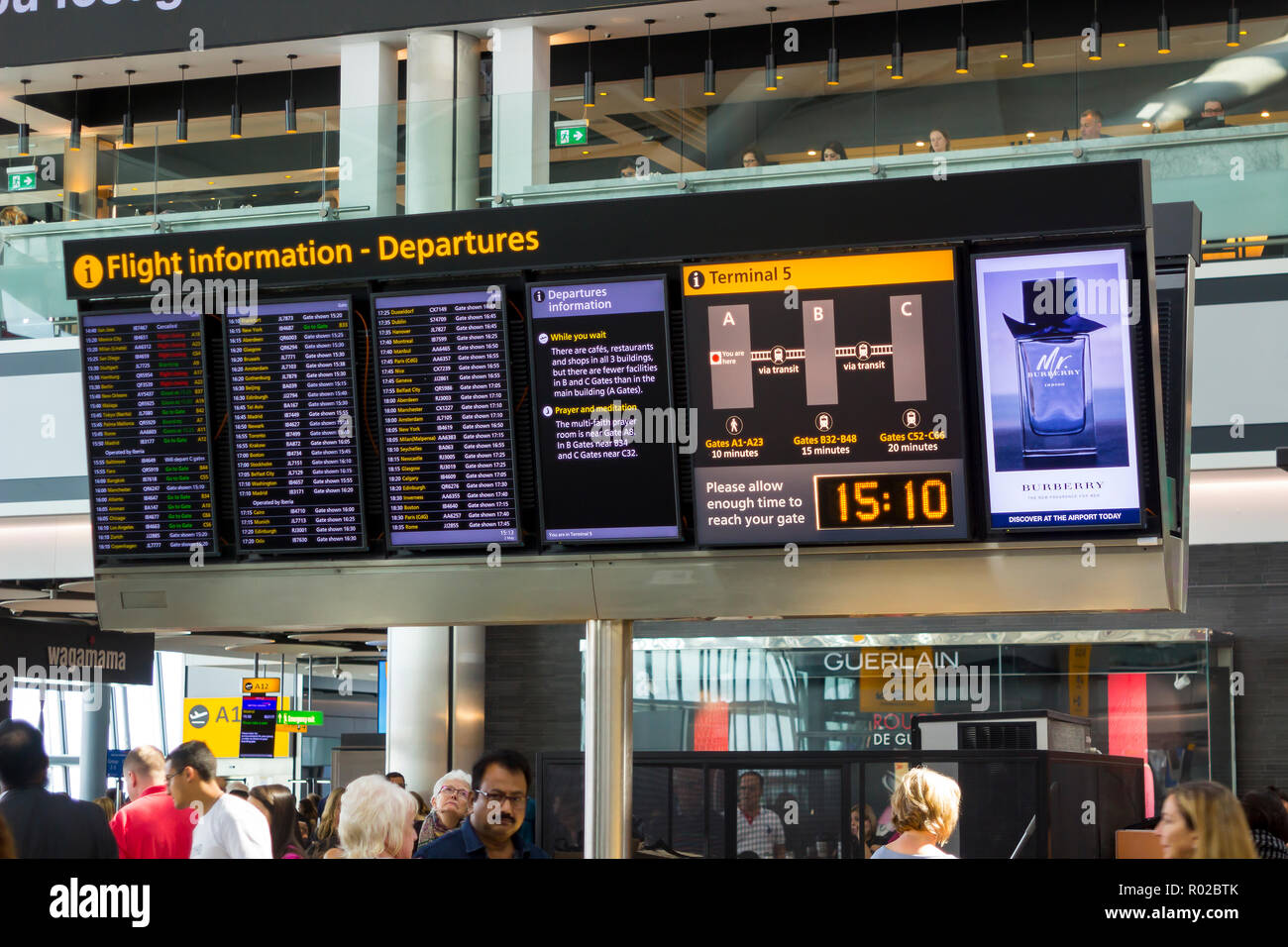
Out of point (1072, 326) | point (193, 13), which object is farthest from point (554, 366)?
point (193, 13)

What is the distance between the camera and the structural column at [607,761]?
15.4 feet

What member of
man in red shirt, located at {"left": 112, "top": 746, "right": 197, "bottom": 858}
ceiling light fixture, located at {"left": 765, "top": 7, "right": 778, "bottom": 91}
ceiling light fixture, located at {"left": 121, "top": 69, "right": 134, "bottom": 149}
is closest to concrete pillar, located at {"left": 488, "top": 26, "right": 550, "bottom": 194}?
man in red shirt, located at {"left": 112, "top": 746, "right": 197, "bottom": 858}

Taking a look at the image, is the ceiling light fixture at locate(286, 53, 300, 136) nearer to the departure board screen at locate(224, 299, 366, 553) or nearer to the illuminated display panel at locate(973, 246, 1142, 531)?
the departure board screen at locate(224, 299, 366, 553)

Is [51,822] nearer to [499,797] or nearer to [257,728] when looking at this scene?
[499,797]

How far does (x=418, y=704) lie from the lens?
1202cm

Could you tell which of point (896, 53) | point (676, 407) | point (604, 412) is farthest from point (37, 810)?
point (896, 53)

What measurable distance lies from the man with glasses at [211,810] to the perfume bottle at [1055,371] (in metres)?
2.96

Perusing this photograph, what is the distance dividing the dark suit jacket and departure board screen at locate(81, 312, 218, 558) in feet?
4.07

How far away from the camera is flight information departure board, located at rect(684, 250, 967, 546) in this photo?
5.08 meters

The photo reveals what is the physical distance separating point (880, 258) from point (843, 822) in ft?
7.16

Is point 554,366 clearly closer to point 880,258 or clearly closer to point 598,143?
point 880,258

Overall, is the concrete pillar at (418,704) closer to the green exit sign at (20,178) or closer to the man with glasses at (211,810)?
the green exit sign at (20,178)

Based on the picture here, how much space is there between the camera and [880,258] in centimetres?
513
